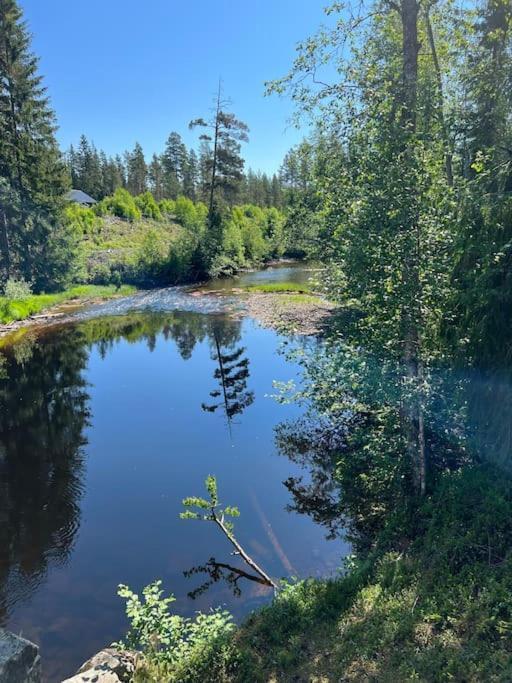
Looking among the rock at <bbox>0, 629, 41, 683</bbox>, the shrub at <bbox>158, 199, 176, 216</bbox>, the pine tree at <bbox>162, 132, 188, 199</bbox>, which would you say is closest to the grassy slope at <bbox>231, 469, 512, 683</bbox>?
the rock at <bbox>0, 629, 41, 683</bbox>

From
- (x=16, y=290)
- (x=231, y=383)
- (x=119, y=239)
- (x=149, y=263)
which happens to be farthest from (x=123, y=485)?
(x=119, y=239)

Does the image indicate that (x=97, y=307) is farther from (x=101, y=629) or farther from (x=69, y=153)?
(x=69, y=153)

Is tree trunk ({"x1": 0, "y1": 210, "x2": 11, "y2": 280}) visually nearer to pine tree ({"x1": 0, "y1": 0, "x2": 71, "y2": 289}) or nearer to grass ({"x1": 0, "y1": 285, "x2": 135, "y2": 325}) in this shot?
pine tree ({"x1": 0, "y1": 0, "x2": 71, "y2": 289})

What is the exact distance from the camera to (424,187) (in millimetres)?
5648

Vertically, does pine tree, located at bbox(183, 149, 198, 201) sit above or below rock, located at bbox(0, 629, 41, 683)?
above

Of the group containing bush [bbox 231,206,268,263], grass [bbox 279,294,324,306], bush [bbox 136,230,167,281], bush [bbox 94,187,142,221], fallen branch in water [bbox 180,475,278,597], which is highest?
bush [bbox 94,187,142,221]

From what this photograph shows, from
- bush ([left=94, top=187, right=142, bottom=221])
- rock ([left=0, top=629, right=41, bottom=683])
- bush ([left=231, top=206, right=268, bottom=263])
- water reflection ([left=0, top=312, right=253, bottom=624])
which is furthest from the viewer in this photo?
bush ([left=94, top=187, right=142, bottom=221])

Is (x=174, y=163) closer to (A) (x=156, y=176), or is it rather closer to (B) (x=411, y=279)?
(A) (x=156, y=176)

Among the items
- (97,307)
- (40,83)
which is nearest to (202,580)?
(97,307)

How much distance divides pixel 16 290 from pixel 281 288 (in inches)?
695

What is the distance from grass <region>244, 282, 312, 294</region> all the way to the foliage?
26737 mm

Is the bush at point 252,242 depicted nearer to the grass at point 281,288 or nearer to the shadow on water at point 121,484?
the grass at point 281,288

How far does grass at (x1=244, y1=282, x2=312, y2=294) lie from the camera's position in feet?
104

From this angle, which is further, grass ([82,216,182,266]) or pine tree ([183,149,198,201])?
pine tree ([183,149,198,201])
